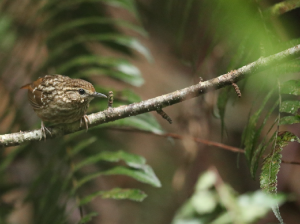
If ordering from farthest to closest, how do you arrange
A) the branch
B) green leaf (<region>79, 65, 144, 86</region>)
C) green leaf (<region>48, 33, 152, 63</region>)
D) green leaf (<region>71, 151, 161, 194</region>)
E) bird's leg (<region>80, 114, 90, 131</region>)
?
green leaf (<region>48, 33, 152, 63</region>)
green leaf (<region>79, 65, 144, 86</region>)
green leaf (<region>71, 151, 161, 194</region>)
bird's leg (<region>80, 114, 90, 131</region>)
the branch

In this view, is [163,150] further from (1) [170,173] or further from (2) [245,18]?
(2) [245,18]

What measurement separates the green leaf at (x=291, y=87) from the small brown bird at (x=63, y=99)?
119cm

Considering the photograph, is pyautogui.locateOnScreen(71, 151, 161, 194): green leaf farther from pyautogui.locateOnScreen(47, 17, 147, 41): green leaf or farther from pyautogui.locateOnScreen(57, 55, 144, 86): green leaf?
pyautogui.locateOnScreen(47, 17, 147, 41): green leaf

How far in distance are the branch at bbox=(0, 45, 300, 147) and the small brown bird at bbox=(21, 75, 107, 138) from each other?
16 cm

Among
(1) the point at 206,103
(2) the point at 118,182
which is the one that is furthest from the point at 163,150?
(1) the point at 206,103

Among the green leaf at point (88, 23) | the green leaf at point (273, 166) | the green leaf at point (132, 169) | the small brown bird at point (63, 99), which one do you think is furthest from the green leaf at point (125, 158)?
the green leaf at point (88, 23)

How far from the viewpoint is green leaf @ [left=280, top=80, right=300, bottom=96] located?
6.02ft

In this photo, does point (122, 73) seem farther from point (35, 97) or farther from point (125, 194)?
point (125, 194)

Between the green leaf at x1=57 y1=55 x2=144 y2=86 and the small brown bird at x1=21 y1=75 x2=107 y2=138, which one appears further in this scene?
the green leaf at x1=57 y1=55 x2=144 y2=86

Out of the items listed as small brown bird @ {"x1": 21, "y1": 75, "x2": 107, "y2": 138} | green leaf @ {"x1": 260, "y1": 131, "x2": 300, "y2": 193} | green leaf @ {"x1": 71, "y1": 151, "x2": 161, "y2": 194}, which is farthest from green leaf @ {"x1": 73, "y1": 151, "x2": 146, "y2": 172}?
green leaf @ {"x1": 260, "y1": 131, "x2": 300, "y2": 193}

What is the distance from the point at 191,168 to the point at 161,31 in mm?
2832

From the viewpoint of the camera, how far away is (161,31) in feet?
21.2

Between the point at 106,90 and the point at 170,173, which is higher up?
the point at 170,173

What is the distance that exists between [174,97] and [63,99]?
3.57ft
